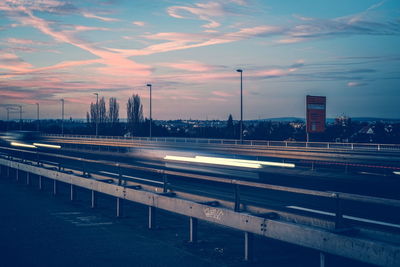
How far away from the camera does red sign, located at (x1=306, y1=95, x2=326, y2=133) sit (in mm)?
39141

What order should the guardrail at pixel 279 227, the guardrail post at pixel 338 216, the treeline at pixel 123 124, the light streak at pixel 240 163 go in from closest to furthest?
the guardrail at pixel 279 227, the guardrail post at pixel 338 216, the light streak at pixel 240 163, the treeline at pixel 123 124

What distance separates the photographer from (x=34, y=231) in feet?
31.1

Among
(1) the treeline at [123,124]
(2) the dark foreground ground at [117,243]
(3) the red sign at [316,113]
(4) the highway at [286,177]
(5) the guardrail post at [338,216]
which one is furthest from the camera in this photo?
(1) the treeline at [123,124]

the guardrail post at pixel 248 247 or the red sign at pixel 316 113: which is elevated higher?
the red sign at pixel 316 113

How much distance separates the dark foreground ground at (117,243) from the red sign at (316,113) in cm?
2906

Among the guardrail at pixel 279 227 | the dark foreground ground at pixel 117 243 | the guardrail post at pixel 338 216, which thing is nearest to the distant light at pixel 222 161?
the dark foreground ground at pixel 117 243

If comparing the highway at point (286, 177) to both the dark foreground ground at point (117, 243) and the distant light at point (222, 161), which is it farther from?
the dark foreground ground at point (117, 243)

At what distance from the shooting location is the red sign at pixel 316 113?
39.1m

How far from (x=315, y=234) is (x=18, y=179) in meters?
16.7

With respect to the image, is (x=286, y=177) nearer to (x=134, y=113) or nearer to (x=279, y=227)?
(x=279, y=227)

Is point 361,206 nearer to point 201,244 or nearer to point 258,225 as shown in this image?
point 201,244

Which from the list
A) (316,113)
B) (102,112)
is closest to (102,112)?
(102,112)

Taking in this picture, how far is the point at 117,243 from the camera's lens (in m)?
8.50

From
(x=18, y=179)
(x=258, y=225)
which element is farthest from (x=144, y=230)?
(x=18, y=179)
